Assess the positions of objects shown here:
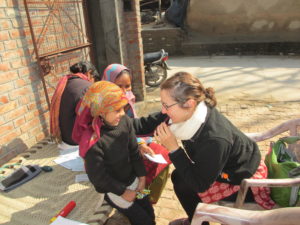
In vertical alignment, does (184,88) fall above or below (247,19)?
above

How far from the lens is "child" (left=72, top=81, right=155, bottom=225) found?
6.34 feet

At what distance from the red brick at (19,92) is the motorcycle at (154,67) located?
392 cm

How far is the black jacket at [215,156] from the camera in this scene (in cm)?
168

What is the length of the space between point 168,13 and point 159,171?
10100 millimetres

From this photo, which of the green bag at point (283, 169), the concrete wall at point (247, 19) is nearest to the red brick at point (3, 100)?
the green bag at point (283, 169)

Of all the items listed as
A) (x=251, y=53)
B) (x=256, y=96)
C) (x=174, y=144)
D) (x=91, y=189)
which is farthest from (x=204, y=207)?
(x=251, y=53)

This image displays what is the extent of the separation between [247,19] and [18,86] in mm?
9243

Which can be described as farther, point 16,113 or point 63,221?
point 16,113

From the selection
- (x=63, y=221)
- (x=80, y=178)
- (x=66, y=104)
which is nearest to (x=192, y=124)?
(x=63, y=221)

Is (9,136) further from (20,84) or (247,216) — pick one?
(247,216)

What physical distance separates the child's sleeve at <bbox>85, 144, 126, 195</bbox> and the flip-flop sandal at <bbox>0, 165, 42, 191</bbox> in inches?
45.5

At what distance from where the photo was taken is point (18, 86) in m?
3.17

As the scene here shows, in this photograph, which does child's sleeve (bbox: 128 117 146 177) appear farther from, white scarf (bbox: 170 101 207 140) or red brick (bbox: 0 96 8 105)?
red brick (bbox: 0 96 8 105)

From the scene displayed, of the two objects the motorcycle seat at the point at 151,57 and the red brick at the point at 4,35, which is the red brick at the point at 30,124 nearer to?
the red brick at the point at 4,35
